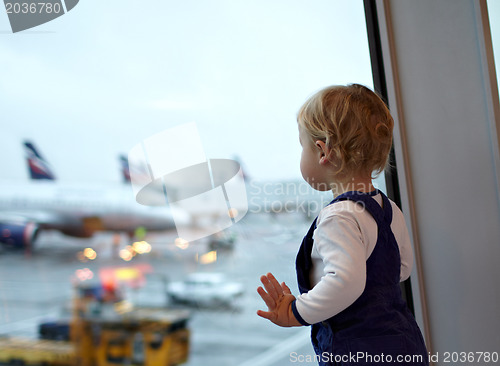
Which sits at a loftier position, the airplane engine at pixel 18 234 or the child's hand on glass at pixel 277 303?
the airplane engine at pixel 18 234

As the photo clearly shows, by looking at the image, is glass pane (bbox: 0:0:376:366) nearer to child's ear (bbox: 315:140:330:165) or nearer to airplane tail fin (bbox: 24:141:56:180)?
airplane tail fin (bbox: 24:141:56:180)

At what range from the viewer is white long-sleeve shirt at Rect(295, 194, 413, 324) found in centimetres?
82

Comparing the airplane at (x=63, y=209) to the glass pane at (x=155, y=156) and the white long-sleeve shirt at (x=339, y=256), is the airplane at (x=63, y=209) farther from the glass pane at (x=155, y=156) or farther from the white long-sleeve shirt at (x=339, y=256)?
the white long-sleeve shirt at (x=339, y=256)

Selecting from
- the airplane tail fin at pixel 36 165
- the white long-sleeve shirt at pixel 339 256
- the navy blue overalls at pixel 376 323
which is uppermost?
the airplane tail fin at pixel 36 165

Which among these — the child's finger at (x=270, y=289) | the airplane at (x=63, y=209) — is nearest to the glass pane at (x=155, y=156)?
the airplane at (x=63, y=209)

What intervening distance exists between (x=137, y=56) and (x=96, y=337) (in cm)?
60

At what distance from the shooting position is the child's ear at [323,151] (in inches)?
36.2

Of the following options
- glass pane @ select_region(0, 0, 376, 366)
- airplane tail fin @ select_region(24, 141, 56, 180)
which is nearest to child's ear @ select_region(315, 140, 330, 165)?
glass pane @ select_region(0, 0, 376, 366)

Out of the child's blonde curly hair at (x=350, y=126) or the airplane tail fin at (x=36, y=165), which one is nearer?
the airplane tail fin at (x=36, y=165)

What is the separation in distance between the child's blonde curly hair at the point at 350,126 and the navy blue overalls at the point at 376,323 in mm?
78

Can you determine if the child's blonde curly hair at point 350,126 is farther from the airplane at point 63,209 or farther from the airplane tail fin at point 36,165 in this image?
the airplane tail fin at point 36,165

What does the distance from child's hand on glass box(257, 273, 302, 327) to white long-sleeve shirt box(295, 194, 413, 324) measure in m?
0.03

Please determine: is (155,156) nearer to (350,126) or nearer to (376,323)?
(350,126)

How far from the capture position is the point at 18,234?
74cm
